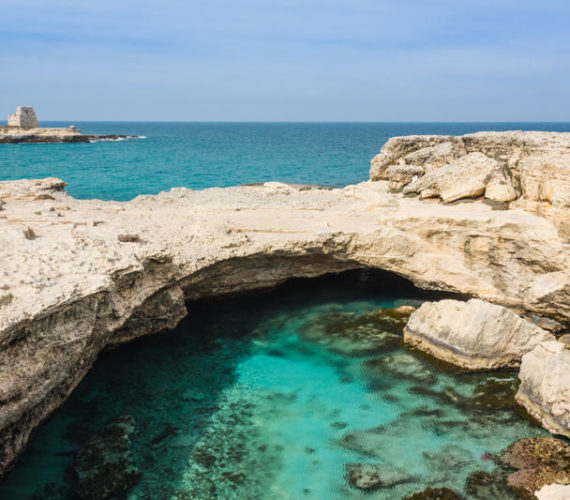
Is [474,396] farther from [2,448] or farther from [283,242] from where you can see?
[2,448]

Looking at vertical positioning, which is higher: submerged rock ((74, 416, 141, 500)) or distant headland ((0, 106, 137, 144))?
distant headland ((0, 106, 137, 144))

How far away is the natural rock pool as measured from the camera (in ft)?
27.4

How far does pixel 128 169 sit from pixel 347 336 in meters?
42.5

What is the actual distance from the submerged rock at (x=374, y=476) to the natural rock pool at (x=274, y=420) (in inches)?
1.0

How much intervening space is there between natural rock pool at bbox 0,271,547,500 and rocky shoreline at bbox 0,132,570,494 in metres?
0.78

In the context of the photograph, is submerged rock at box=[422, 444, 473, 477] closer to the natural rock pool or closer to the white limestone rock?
the natural rock pool

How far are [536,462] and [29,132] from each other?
95.8 m

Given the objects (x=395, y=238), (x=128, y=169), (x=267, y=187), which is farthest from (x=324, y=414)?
(x=128, y=169)

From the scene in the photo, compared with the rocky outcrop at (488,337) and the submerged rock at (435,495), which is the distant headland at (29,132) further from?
the submerged rock at (435,495)

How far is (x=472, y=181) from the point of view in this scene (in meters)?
14.9

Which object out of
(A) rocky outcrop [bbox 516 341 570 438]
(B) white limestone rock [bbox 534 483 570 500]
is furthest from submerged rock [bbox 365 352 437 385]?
(B) white limestone rock [bbox 534 483 570 500]

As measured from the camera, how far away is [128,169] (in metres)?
50.4

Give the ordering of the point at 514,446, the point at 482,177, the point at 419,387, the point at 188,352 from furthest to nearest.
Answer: the point at 482,177
the point at 188,352
the point at 419,387
the point at 514,446

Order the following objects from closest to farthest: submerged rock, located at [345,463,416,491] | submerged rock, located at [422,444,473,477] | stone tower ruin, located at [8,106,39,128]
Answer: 1. submerged rock, located at [345,463,416,491]
2. submerged rock, located at [422,444,473,477]
3. stone tower ruin, located at [8,106,39,128]
